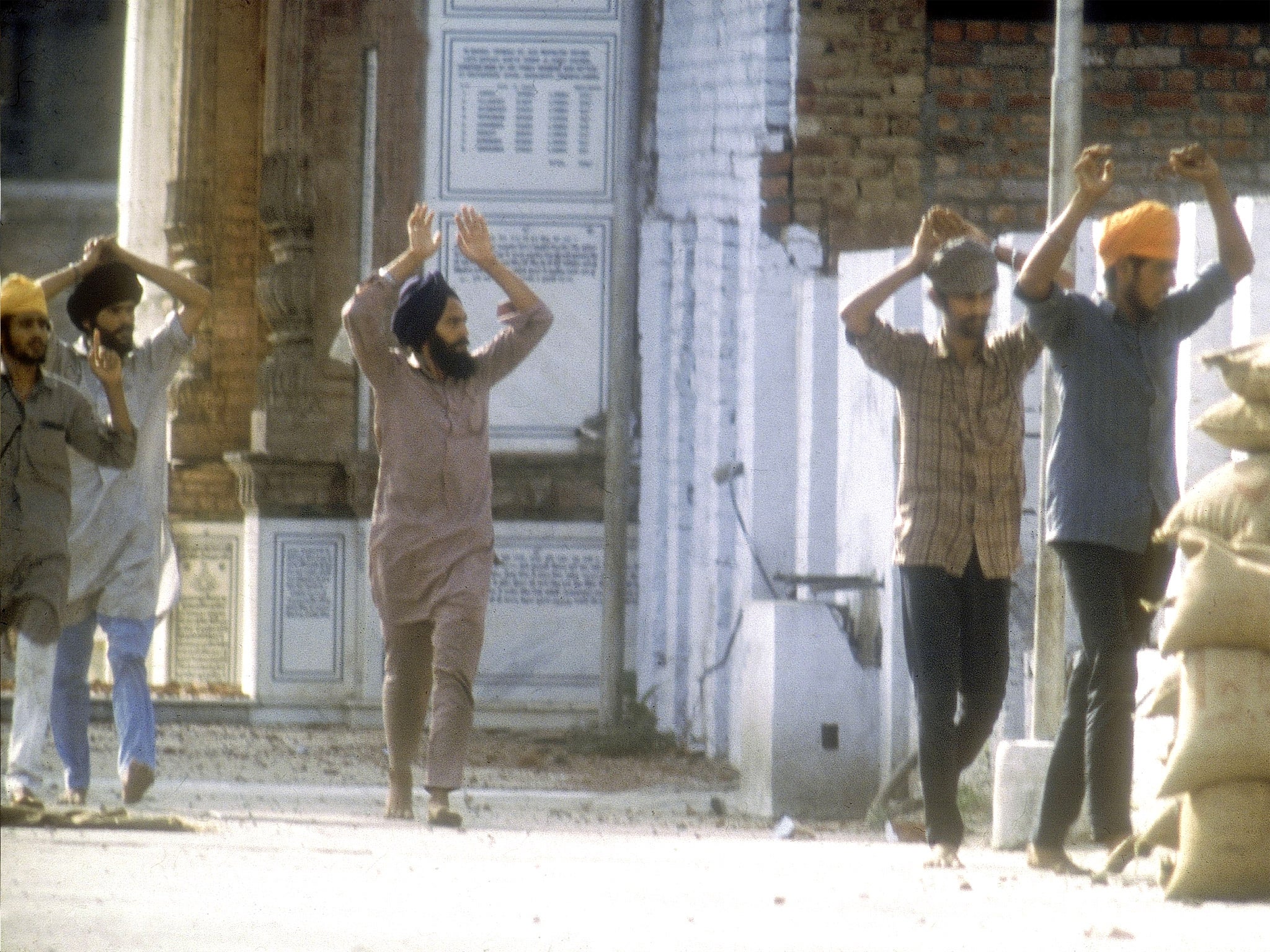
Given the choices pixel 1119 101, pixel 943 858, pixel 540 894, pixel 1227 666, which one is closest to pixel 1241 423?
pixel 1227 666

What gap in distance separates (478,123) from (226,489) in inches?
129

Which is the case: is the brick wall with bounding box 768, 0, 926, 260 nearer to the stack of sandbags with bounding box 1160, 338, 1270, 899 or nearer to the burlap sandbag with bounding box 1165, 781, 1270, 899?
the stack of sandbags with bounding box 1160, 338, 1270, 899

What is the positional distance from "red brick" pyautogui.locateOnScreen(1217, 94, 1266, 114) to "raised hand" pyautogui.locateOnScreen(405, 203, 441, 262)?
4088 mm

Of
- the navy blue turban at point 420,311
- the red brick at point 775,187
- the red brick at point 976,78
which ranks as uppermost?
the red brick at point 976,78

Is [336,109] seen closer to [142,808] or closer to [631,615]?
[631,615]

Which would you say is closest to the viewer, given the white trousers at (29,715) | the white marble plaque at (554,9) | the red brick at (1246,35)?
the white trousers at (29,715)

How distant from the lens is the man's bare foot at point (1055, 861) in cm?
632

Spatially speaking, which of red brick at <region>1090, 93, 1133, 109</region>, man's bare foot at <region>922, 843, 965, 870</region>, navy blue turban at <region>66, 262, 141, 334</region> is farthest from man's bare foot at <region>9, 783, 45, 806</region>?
red brick at <region>1090, 93, 1133, 109</region>

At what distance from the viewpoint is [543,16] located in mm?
12477

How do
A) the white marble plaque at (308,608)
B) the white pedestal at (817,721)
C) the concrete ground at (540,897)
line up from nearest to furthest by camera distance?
the concrete ground at (540,897), the white pedestal at (817,721), the white marble plaque at (308,608)

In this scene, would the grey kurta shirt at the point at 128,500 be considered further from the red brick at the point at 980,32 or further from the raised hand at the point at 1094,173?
the red brick at the point at 980,32

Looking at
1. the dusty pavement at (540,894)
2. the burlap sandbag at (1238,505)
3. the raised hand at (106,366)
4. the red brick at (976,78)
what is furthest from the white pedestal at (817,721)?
the burlap sandbag at (1238,505)

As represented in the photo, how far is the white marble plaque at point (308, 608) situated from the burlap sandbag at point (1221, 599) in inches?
291

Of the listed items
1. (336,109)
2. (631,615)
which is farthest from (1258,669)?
(336,109)
